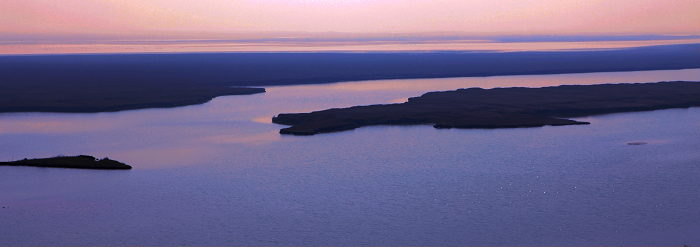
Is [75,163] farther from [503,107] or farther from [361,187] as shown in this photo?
[503,107]

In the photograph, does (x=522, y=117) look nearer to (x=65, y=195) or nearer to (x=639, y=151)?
(x=639, y=151)

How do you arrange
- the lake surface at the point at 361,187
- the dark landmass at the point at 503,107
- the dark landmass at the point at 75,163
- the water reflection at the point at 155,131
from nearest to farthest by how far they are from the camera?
the lake surface at the point at 361,187 → the dark landmass at the point at 75,163 → the water reflection at the point at 155,131 → the dark landmass at the point at 503,107

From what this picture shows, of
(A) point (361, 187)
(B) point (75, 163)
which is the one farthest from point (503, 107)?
(B) point (75, 163)

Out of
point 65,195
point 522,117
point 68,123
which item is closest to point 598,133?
point 522,117

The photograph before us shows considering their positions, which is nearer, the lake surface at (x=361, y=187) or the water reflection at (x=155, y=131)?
the lake surface at (x=361, y=187)

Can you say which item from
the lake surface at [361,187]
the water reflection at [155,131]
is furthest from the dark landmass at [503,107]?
the water reflection at [155,131]

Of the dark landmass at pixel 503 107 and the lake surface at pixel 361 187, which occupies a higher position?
the dark landmass at pixel 503 107

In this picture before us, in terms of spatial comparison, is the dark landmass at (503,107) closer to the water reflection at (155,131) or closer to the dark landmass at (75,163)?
the water reflection at (155,131)

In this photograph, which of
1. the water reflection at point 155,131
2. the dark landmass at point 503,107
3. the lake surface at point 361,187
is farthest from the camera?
the dark landmass at point 503,107
